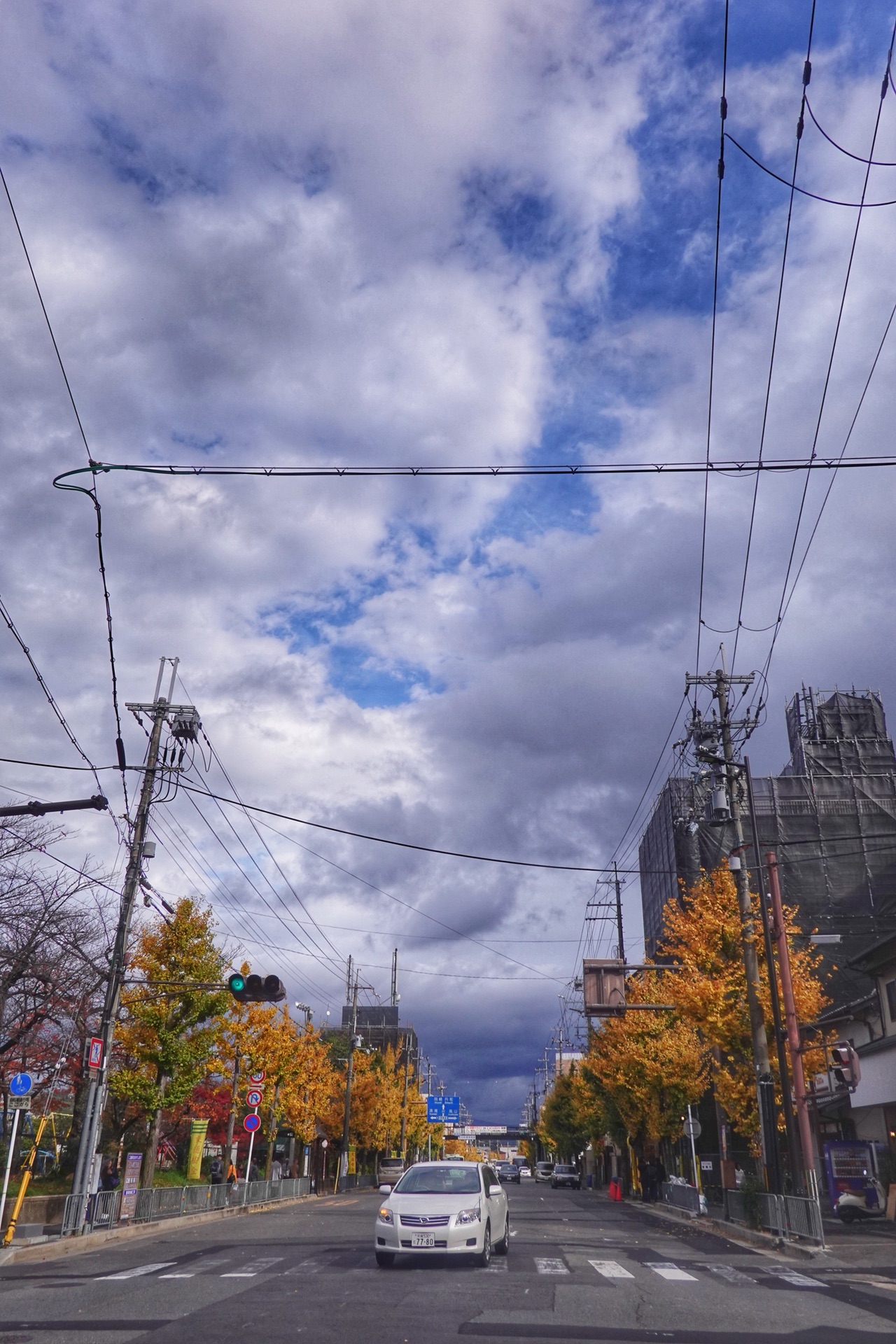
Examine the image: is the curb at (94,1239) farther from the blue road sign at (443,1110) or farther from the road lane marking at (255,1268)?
the blue road sign at (443,1110)

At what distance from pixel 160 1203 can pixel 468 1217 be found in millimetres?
15827

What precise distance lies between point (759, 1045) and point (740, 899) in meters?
3.52

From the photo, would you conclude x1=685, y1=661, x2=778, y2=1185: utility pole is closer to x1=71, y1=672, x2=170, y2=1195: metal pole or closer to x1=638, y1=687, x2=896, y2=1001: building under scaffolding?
x1=71, y1=672, x2=170, y2=1195: metal pole

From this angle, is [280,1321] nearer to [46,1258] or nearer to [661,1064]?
[46,1258]

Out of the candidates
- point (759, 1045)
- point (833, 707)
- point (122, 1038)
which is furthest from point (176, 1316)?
point (833, 707)

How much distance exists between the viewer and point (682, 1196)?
34031 millimetres

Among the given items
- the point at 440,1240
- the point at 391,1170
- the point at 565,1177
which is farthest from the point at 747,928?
the point at 565,1177

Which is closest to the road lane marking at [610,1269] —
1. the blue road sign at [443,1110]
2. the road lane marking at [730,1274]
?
the road lane marking at [730,1274]

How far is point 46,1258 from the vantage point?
18.2 metres

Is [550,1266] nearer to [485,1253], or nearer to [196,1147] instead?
[485,1253]

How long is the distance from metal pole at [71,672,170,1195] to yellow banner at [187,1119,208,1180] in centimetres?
2551

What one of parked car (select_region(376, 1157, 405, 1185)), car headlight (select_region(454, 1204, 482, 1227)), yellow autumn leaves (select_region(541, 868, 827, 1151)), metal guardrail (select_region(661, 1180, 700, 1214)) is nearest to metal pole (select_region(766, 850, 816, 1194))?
yellow autumn leaves (select_region(541, 868, 827, 1151))

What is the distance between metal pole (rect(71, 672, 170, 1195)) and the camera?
22438 millimetres

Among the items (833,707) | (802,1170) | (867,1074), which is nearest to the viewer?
(802,1170)
